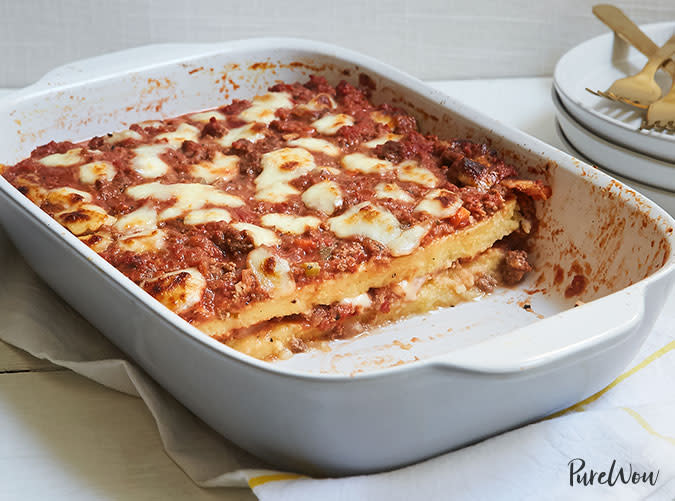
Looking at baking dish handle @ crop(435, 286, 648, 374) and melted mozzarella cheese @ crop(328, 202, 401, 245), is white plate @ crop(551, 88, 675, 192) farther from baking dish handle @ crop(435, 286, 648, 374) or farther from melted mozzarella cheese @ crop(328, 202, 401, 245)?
baking dish handle @ crop(435, 286, 648, 374)

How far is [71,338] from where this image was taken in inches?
84.4

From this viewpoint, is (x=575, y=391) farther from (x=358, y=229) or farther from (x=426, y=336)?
(x=358, y=229)

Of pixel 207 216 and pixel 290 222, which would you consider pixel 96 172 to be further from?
pixel 290 222

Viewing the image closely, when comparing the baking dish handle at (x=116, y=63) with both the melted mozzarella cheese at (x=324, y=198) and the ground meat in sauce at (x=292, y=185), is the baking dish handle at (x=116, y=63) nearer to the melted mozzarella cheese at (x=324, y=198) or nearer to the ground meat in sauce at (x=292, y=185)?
the ground meat in sauce at (x=292, y=185)

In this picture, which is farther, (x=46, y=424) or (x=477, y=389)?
(x=46, y=424)

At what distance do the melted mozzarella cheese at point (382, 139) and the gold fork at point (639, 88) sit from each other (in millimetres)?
706

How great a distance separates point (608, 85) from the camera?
10.4 feet

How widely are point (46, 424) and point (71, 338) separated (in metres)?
0.30

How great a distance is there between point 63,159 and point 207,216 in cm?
58

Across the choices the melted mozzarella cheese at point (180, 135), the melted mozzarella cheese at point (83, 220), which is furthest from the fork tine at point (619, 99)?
the melted mozzarella cheese at point (83, 220)

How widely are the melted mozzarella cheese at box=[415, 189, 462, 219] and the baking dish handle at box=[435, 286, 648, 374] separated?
0.70m

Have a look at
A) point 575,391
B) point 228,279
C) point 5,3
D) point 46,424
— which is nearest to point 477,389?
point 575,391

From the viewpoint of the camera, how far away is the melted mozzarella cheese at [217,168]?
8.07ft

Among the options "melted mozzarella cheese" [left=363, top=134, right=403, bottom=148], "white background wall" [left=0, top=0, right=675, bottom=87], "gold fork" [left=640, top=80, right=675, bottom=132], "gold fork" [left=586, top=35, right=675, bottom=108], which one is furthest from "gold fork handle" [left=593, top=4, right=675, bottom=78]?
"melted mozzarella cheese" [left=363, top=134, right=403, bottom=148]
